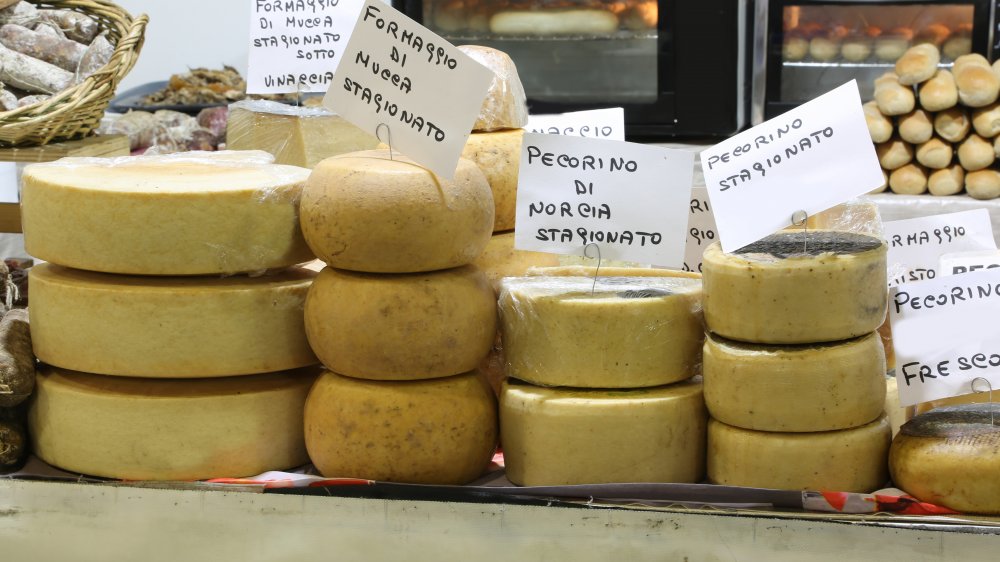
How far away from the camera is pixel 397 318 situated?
115 centimetres

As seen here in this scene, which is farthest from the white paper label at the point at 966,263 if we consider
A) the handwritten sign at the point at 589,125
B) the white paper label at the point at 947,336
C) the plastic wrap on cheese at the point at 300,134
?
the plastic wrap on cheese at the point at 300,134

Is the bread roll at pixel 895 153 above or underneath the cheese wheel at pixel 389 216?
underneath

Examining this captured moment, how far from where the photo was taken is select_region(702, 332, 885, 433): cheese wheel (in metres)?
1.10

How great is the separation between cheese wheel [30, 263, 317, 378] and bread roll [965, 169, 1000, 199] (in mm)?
2198

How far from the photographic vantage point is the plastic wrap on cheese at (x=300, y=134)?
1.70 metres

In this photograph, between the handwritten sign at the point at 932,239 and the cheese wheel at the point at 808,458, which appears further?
the handwritten sign at the point at 932,239

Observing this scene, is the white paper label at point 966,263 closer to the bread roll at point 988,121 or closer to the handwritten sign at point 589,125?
the handwritten sign at point 589,125

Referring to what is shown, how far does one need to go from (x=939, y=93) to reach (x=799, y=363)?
2075 mm

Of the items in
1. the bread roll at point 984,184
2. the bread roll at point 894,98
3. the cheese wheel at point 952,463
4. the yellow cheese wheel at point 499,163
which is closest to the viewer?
the cheese wheel at point 952,463

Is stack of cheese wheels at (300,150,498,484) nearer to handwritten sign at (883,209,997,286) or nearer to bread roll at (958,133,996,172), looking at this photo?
handwritten sign at (883,209,997,286)

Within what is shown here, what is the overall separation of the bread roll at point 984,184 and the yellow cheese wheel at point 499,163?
74.5 inches

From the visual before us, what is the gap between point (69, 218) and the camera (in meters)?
1.19

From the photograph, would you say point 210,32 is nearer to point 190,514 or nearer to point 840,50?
point 840,50

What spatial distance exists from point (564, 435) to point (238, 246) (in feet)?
1.36
